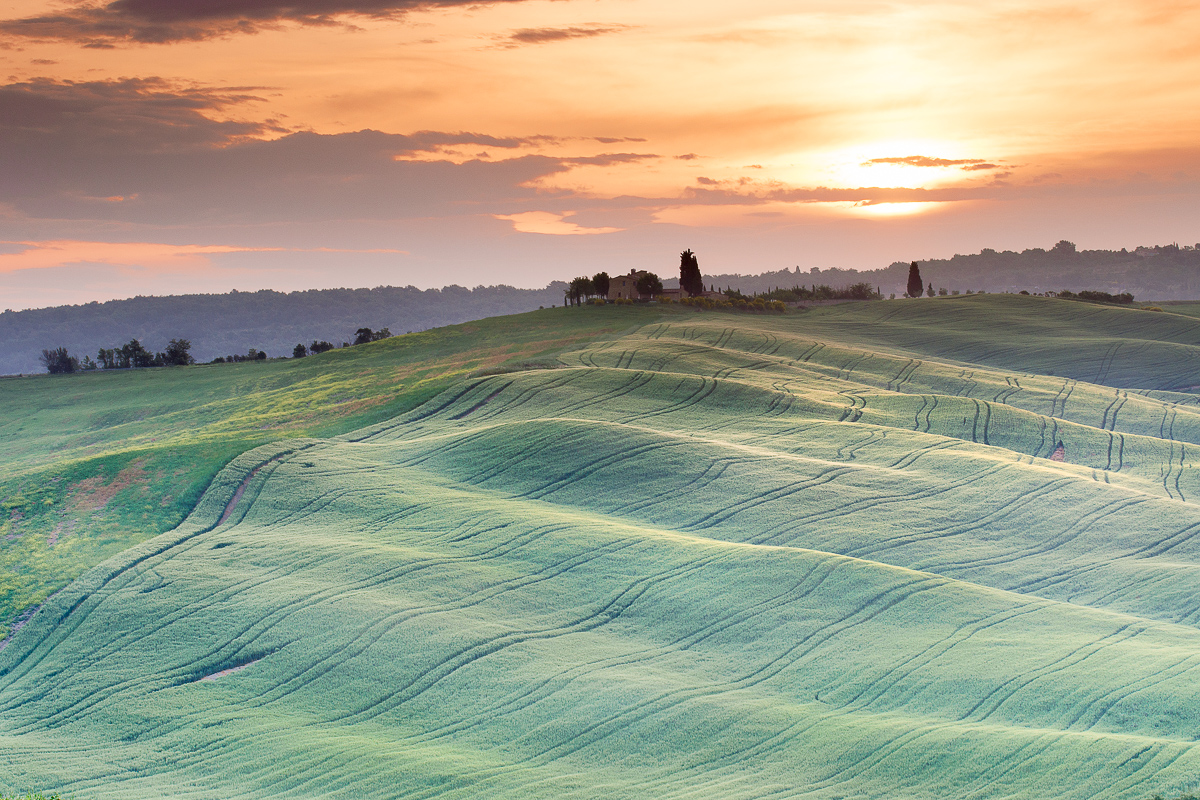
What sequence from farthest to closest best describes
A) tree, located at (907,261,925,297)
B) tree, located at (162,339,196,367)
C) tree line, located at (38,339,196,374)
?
1. tree, located at (907,261,925,297)
2. tree, located at (162,339,196,367)
3. tree line, located at (38,339,196,374)

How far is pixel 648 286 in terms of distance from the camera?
93.1m

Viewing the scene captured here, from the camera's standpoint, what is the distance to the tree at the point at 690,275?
97.6m

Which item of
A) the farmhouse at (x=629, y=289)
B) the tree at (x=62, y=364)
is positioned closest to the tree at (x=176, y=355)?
the tree at (x=62, y=364)

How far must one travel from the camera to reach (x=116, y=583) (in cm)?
2519

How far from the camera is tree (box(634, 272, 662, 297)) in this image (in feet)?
306

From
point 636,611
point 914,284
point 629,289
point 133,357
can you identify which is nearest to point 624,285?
point 629,289

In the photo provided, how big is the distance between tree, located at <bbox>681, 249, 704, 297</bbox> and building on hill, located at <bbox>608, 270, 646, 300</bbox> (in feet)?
18.4

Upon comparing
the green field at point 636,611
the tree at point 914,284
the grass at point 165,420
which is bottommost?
the green field at point 636,611

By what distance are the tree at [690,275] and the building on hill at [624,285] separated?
560cm

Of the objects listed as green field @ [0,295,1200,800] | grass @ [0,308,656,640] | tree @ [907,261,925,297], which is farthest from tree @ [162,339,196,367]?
tree @ [907,261,925,297]

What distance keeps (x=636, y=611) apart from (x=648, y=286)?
239ft

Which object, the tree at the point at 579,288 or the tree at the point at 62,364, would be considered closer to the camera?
the tree at the point at 62,364

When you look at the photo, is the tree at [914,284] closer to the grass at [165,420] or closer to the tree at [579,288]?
the tree at [579,288]

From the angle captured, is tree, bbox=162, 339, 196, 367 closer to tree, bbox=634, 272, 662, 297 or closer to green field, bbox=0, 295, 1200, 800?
tree, bbox=634, 272, 662, 297
